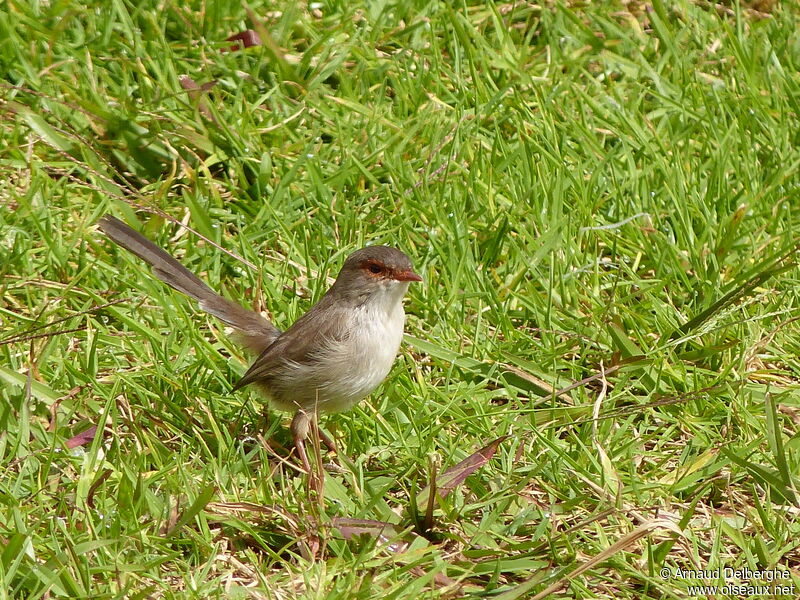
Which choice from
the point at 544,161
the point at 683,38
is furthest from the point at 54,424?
the point at 683,38

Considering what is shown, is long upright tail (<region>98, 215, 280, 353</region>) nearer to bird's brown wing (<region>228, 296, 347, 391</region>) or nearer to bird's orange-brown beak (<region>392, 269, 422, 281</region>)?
bird's brown wing (<region>228, 296, 347, 391</region>)

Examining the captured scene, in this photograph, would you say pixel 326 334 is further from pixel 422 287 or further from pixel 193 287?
pixel 422 287

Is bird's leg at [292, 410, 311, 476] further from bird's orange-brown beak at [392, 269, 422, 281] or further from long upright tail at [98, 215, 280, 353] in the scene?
bird's orange-brown beak at [392, 269, 422, 281]

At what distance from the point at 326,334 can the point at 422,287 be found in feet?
2.93

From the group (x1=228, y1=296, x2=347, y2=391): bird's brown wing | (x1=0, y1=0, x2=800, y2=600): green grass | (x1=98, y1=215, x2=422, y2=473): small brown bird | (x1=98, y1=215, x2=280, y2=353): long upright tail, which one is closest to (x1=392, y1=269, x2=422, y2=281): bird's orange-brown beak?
(x1=98, y1=215, x2=422, y2=473): small brown bird

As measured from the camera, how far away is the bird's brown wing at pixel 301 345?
16.5 ft

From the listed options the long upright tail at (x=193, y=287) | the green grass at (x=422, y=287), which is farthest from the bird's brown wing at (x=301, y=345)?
the green grass at (x=422, y=287)

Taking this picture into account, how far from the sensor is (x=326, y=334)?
5.08 metres

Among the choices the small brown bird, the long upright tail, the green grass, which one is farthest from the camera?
the long upright tail

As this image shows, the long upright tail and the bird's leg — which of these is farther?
the long upright tail

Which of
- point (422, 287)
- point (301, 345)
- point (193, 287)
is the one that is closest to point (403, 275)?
point (301, 345)

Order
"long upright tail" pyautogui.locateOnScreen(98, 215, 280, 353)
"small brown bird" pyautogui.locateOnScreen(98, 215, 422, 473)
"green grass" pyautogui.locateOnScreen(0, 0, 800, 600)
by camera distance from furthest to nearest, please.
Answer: "long upright tail" pyautogui.locateOnScreen(98, 215, 280, 353)
"small brown bird" pyautogui.locateOnScreen(98, 215, 422, 473)
"green grass" pyautogui.locateOnScreen(0, 0, 800, 600)

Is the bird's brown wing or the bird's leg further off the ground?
the bird's brown wing

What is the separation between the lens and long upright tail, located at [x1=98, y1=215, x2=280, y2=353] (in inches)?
209
